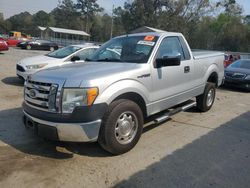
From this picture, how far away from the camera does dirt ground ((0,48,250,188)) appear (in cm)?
357

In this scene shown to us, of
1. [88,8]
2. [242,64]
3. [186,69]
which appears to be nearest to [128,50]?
[186,69]

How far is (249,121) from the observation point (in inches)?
255

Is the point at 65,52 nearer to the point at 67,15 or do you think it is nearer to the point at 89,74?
the point at 89,74

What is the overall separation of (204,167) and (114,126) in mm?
1406

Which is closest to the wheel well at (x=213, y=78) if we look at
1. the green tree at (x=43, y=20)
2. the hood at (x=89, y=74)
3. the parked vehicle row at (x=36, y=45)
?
the hood at (x=89, y=74)

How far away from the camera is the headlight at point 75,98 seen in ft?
12.3

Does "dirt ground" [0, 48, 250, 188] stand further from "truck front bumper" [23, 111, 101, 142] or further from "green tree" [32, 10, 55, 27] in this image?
"green tree" [32, 10, 55, 27]

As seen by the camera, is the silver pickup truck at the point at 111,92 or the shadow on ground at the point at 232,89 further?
the shadow on ground at the point at 232,89

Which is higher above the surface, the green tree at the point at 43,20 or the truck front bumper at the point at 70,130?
the green tree at the point at 43,20

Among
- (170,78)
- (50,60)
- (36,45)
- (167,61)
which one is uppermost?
(36,45)

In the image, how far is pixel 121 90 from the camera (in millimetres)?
4137

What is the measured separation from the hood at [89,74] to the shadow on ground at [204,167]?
4.57 ft

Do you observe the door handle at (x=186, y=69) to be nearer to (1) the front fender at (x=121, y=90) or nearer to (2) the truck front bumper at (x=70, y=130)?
(1) the front fender at (x=121, y=90)

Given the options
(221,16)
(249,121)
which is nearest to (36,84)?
(249,121)
